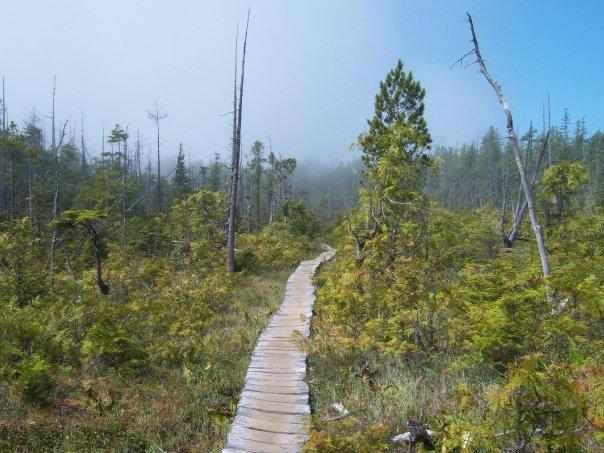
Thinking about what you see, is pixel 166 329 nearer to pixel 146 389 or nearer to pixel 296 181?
pixel 146 389

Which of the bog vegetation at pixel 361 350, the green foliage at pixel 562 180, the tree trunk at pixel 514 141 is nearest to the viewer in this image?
the bog vegetation at pixel 361 350

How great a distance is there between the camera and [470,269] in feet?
20.4

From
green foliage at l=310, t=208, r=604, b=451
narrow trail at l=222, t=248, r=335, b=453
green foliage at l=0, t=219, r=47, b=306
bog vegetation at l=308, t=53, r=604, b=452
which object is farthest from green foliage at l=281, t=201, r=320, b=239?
green foliage at l=310, t=208, r=604, b=451

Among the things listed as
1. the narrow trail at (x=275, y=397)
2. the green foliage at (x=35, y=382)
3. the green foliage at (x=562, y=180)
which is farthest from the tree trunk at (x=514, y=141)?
the green foliage at (x=35, y=382)

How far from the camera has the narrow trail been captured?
4.89 meters

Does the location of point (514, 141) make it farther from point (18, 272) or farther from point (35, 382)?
point (18, 272)

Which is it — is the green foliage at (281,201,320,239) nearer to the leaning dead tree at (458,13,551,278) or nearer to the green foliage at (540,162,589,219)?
the green foliage at (540,162,589,219)

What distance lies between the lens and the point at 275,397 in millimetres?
6016

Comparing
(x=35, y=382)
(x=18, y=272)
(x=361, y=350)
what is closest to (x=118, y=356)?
(x=35, y=382)

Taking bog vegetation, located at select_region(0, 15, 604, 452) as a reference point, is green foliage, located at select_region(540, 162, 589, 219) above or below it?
above

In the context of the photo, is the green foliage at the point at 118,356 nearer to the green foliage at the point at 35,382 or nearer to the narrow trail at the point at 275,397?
the green foliage at the point at 35,382

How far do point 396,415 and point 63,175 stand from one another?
151ft

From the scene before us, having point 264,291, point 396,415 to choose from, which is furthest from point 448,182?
point 396,415

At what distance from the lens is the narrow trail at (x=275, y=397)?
4895mm
